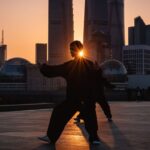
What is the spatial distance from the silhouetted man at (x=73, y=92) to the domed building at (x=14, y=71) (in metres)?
127

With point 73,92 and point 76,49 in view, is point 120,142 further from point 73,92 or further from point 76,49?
point 76,49

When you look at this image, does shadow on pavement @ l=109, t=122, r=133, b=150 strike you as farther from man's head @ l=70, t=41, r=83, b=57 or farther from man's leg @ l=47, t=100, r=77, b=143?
man's head @ l=70, t=41, r=83, b=57

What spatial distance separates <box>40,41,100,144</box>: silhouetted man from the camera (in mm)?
9047

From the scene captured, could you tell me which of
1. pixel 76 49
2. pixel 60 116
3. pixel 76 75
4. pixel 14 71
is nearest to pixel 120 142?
pixel 60 116

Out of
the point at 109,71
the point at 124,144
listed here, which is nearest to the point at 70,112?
the point at 124,144

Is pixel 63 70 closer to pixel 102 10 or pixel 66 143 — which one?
pixel 66 143

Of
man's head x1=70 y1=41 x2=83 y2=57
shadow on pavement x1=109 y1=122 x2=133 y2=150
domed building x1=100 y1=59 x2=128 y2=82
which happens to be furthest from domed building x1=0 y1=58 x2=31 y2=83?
man's head x1=70 y1=41 x2=83 y2=57

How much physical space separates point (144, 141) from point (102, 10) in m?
192

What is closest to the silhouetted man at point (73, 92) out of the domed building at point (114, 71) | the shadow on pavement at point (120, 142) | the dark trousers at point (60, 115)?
the dark trousers at point (60, 115)

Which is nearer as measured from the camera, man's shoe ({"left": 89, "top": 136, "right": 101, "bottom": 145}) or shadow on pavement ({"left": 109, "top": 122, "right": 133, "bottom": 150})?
shadow on pavement ({"left": 109, "top": 122, "right": 133, "bottom": 150})

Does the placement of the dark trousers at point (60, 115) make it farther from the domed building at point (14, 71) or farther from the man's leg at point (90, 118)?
the domed building at point (14, 71)

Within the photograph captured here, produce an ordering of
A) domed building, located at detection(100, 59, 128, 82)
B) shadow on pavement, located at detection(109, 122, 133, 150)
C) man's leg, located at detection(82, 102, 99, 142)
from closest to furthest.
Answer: shadow on pavement, located at detection(109, 122, 133, 150), man's leg, located at detection(82, 102, 99, 142), domed building, located at detection(100, 59, 128, 82)

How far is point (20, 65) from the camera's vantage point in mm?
142125

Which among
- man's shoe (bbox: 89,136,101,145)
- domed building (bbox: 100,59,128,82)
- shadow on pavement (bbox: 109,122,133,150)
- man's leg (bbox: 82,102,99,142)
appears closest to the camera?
shadow on pavement (bbox: 109,122,133,150)
